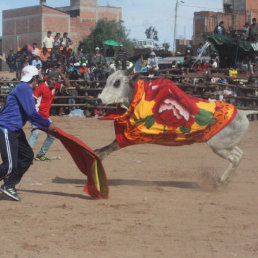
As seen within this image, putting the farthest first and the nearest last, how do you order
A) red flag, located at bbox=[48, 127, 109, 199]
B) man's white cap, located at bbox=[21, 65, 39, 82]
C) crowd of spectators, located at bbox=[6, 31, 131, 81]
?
1. crowd of spectators, located at bbox=[6, 31, 131, 81]
2. red flag, located at bbox=[48, 127, 109, 199]
3. man's white cap, located at bbox=[21, 65, 39, 82]

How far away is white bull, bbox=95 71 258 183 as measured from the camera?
25.7 feet

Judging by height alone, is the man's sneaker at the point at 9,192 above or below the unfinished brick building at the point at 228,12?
below

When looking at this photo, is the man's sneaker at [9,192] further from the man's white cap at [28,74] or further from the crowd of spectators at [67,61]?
the crowd of spectators at [67,61]

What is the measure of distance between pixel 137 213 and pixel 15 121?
1.84 metres

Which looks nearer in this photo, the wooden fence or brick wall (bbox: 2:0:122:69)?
the wooden fence

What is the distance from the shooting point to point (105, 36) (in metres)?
49.2

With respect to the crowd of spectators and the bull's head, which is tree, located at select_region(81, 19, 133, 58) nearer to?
the crowd of spectators

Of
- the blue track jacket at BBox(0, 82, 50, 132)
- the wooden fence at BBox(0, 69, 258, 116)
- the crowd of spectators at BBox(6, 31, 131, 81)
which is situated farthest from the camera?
the crowd of spectators at BBox(6, 31, 131, 81)

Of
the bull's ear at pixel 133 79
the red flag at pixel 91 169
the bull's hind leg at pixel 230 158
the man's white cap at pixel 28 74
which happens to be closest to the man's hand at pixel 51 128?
the red flag at pixel 91 169

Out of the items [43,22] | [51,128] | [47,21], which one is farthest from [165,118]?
[47,21]

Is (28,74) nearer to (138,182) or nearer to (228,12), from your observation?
(138,182)

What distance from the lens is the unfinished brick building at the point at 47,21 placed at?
178 ft

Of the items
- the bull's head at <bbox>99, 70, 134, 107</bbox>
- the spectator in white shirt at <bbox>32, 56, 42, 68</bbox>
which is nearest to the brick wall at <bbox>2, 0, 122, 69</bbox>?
the spectator in white shirt at <bbox>32, 56, 42, 68</bbox>

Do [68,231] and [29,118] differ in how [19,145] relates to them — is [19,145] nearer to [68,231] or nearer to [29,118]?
[29,118]
